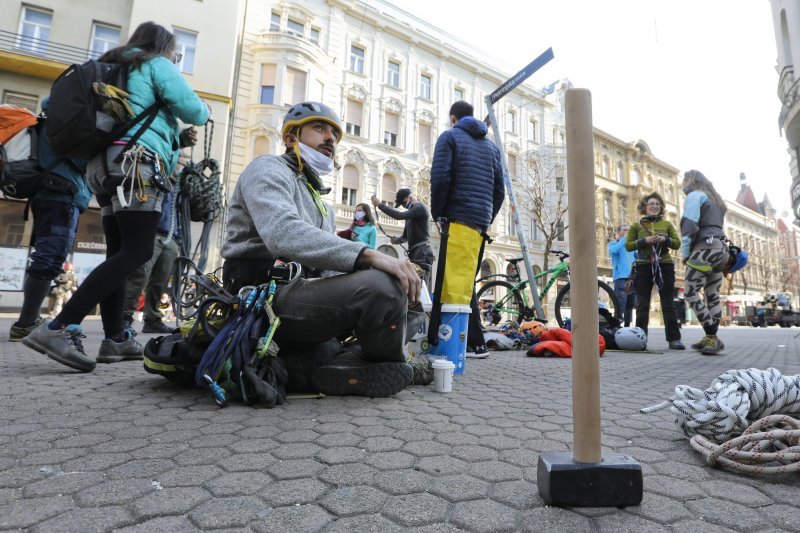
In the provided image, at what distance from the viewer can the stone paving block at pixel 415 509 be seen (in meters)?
0.90

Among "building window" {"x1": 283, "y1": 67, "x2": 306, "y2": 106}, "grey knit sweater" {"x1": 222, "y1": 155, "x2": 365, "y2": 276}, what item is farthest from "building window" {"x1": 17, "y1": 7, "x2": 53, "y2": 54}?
"grey knit sweater" {"x1": 222, "y1": 155, "x2": 365, "y2": 276}

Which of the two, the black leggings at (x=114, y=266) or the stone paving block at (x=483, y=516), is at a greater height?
the black leggings at (x=114, y=266)

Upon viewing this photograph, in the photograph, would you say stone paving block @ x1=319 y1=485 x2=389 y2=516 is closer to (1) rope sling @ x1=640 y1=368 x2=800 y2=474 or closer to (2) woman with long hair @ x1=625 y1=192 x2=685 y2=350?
(1) rope sling @ x1=640 y1=368 x2=800 y2=474

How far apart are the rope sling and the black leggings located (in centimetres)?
291

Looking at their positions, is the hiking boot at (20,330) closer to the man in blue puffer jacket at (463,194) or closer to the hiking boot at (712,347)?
the man in blue puffer jacket at (463,194)

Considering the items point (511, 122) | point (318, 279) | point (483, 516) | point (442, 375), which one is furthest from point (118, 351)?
point (511, 122)

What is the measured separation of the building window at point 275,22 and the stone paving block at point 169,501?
21380 millimetres

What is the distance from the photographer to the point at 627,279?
818 cm

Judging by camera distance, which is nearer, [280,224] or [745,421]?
[745,421]

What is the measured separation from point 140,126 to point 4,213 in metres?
13.7

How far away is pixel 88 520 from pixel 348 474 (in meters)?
0.58

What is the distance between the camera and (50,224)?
133 inches

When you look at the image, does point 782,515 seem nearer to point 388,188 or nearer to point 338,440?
point 338,440

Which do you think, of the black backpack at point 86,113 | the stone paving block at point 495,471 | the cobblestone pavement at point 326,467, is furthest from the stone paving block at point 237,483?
the black backpack at point 86,113
